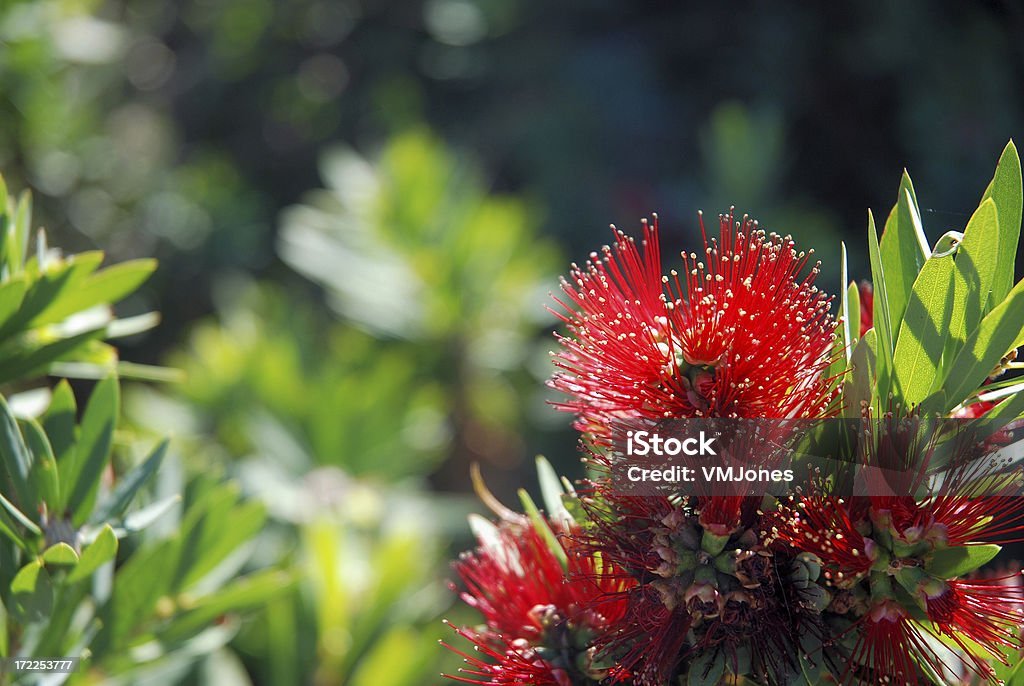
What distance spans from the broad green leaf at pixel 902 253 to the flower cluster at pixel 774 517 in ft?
0.15

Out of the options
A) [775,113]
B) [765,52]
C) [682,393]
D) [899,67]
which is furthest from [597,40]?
[682,393]

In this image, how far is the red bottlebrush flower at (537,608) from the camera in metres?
0.47

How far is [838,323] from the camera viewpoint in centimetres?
46

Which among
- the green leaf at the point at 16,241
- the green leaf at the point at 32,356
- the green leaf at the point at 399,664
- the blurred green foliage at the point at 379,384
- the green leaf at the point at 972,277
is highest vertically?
the green leaf at the point at 16,241

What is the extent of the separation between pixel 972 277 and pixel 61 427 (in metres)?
0.56

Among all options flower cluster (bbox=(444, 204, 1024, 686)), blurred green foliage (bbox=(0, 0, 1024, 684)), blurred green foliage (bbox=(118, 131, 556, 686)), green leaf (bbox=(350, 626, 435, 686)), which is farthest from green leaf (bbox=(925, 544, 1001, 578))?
blurred green foliage (bbox=(118, 131, 556, 686))

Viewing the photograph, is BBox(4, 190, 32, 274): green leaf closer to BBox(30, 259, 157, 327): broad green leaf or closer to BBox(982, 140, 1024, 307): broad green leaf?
BBox(30, 259, 157, 327): broad green leaf

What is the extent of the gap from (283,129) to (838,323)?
241 cm

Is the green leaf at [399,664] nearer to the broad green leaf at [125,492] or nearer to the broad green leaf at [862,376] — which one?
the broad green leaf at [125,492]

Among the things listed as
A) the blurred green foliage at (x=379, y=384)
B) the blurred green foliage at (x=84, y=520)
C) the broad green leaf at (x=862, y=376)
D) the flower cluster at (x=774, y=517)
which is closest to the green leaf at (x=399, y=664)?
the blurred green foliage at (x=379, y=384)

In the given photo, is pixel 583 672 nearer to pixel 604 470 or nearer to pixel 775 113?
pixel 604 470

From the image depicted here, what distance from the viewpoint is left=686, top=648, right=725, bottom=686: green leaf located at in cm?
42
